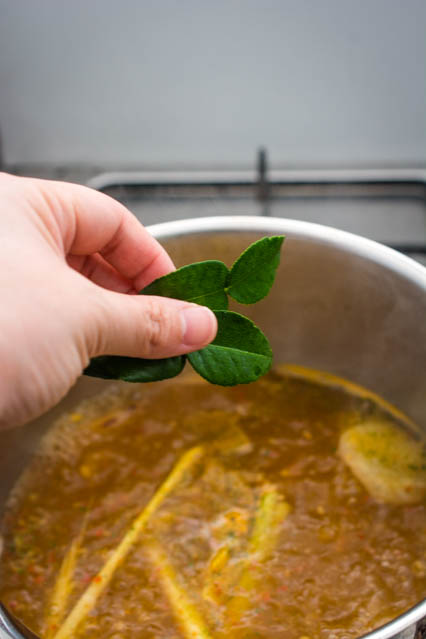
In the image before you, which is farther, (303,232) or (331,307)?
(331,307)

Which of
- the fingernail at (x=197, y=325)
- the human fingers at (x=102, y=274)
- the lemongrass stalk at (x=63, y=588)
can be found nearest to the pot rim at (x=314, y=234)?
the human fingers at (x=102, y=274)

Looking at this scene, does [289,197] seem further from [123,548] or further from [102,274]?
[123,548]

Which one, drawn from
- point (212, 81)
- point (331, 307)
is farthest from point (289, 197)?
point (331, 307)

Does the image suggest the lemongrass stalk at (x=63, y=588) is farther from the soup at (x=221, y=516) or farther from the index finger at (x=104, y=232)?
the index finger at (x=104, y=232)

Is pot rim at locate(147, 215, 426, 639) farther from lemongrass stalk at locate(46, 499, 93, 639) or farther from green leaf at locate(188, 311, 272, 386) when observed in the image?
lemongrass stalk at locate(46, 499, 93, 639)

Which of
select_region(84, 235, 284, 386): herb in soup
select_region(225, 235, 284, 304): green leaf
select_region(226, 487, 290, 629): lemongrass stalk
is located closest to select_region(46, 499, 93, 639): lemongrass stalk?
select_region(226, 487, 290, 629): lemongrass stalk

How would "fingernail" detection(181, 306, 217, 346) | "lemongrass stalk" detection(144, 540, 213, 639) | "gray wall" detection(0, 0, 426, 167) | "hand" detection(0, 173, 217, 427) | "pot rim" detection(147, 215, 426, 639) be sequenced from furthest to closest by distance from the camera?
1. "gray wall" detection(0, 0, 426, 167)
2. "pot rim" detection(147, 215, 426, 639)
3. "lemongrass stalk" detection(144, 540, 213, 639)
4. "fingernail" detection(181, 306, 217, 346)
5. "hand" detection(0, 173, 217, 427)

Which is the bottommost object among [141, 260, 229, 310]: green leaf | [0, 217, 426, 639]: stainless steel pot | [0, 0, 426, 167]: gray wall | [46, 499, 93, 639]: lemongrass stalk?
[46, 499, 93, 639]: lemongrass stalk
